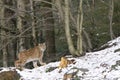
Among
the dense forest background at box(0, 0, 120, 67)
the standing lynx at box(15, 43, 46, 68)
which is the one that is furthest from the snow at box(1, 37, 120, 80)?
the dense forest background at box(0, 0, 120, 67)

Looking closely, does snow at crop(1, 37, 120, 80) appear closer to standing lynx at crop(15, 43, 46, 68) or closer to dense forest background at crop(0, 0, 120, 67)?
standing lynx at crop(15, 43, 46, 68)

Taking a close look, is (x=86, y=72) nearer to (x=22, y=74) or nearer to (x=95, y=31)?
(x=22, y=74)

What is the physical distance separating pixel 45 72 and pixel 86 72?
2047 mm

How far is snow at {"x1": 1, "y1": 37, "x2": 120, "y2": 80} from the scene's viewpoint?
12.0 m

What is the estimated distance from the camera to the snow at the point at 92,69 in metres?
12.0

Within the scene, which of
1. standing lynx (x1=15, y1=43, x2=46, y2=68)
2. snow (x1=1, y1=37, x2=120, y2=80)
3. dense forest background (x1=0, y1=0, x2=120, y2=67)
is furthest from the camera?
dense forest background (x1=0, y1=0, x2=120, y2=67)

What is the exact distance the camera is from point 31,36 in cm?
1970

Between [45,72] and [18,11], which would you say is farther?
[18,11]

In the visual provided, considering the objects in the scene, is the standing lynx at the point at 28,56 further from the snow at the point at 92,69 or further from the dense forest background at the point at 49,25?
the dense forest background at the point at 49,25

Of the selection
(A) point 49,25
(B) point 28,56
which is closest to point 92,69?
(B) point 28,56

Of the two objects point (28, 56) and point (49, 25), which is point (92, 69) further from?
point (49, 25)

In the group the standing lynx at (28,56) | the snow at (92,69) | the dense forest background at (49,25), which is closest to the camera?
the snow at (92,69)

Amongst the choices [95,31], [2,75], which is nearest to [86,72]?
[2,75]

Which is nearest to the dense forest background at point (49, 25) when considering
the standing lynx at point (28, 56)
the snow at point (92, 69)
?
the standing lynx at point (28, 56)
